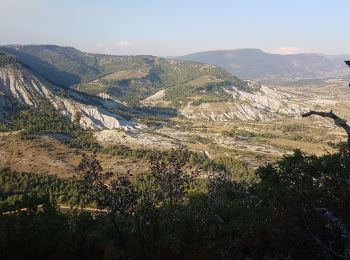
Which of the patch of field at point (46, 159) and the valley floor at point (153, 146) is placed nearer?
the patch of field at point (46, 159)

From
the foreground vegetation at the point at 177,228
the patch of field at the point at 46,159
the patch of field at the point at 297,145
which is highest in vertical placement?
the foreground vegetation at the point at 177,228

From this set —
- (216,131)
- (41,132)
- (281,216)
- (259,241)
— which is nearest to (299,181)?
(281,216)

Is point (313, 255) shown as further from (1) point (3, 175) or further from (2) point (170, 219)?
(1) point (3, 175)

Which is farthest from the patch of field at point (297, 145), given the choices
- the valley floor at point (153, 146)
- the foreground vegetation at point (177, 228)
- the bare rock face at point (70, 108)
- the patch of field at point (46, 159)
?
the foreground vegetation at point (177, 228)

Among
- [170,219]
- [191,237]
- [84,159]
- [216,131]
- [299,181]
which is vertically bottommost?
[216,131]

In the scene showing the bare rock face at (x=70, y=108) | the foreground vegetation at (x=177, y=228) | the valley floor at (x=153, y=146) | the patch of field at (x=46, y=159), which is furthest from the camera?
the bare rock face at (x=70, y=108)

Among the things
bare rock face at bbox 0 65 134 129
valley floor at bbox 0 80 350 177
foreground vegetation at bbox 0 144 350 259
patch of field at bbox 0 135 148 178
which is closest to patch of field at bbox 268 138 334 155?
valley floor at bbox 0 80 350 177

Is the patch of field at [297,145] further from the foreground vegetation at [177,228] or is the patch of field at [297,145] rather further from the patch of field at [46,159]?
the foreground vegetation at [177,228]

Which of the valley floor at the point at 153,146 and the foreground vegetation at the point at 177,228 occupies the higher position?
the foreground vegetation at the point at 177,228

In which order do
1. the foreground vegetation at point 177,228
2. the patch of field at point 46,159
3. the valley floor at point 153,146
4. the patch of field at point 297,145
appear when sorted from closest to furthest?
the foreground vegetation at point 177,228 → the patch of field at point 46,159 → the valley floor at point 153,146 → the patch of field at point 297,145

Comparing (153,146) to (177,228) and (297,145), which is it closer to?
(297,145)

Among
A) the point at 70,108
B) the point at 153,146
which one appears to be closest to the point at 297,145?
the point at 153,146
